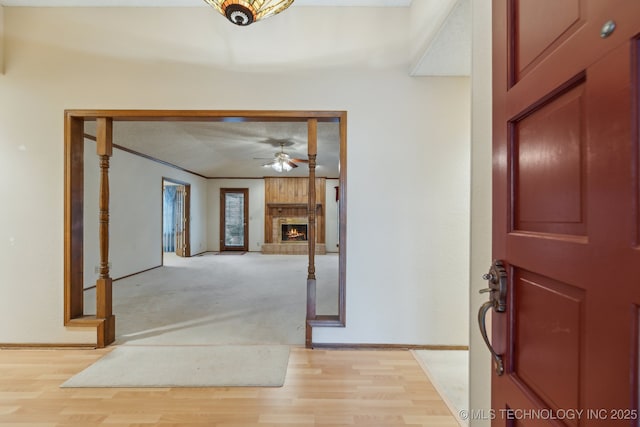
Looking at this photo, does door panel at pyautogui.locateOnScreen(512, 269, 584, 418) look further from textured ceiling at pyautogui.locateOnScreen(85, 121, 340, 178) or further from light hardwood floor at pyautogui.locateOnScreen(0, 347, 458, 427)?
textured ceiling at pyautogui.locateOnScreen(85, 121, 340, 178)

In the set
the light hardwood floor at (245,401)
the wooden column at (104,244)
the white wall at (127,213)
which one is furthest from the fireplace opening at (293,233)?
the light hardwood floor at (245,401)

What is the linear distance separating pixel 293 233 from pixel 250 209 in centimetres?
149

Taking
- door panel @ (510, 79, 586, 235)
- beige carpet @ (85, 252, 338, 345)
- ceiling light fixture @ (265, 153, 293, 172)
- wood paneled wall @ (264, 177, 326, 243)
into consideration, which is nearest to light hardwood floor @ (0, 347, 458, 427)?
beige carpet @ (85, 252, 338, 345)

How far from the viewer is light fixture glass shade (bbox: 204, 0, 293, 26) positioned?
1597 mm

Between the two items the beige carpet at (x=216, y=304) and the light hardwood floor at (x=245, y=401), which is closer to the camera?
the light hardwood floor at (x=245, y=401)

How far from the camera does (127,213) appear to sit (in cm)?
493

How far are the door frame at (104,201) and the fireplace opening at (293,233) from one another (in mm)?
6237

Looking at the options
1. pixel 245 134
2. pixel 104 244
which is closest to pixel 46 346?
pixel 104 244

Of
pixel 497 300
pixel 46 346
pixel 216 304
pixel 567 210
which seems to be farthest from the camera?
pixel 216 304

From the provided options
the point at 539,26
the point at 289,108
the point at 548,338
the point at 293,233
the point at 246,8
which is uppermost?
the point at 246,8

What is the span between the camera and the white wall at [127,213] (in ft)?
13.3

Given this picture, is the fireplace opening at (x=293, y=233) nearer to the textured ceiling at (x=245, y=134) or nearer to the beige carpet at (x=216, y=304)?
the textured ceiling at (x=245, y=134)

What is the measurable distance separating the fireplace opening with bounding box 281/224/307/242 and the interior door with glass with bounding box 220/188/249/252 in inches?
44.8

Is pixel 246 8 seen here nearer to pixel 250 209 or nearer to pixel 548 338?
pixel 548 338
